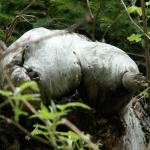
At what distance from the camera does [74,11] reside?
3564mm

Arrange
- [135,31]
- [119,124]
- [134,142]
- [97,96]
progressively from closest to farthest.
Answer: [97,96] → [119,124] → [134,142] → [135,31]

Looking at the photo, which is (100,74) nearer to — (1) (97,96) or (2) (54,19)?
(1) (97,96)

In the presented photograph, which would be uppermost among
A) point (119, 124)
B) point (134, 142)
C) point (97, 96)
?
point (97, 96)

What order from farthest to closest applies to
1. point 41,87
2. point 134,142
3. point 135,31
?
point 135,31, point 134,142, point 41,87

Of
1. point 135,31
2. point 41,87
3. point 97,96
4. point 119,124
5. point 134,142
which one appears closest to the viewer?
point 41,87

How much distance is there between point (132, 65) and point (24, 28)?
1578 millimetres

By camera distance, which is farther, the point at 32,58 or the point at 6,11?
the point at 6,11

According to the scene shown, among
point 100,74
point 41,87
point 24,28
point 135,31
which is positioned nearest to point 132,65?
point 100,74

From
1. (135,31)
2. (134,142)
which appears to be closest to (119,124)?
(134,142)

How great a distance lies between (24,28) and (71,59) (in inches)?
57.3

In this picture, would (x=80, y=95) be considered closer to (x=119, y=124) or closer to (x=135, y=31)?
(x=119, y=124)

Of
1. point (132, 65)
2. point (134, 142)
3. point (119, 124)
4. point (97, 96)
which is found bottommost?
point (134, 142)

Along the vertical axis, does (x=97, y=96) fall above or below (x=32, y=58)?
below

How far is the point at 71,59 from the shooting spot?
237 centimetres
